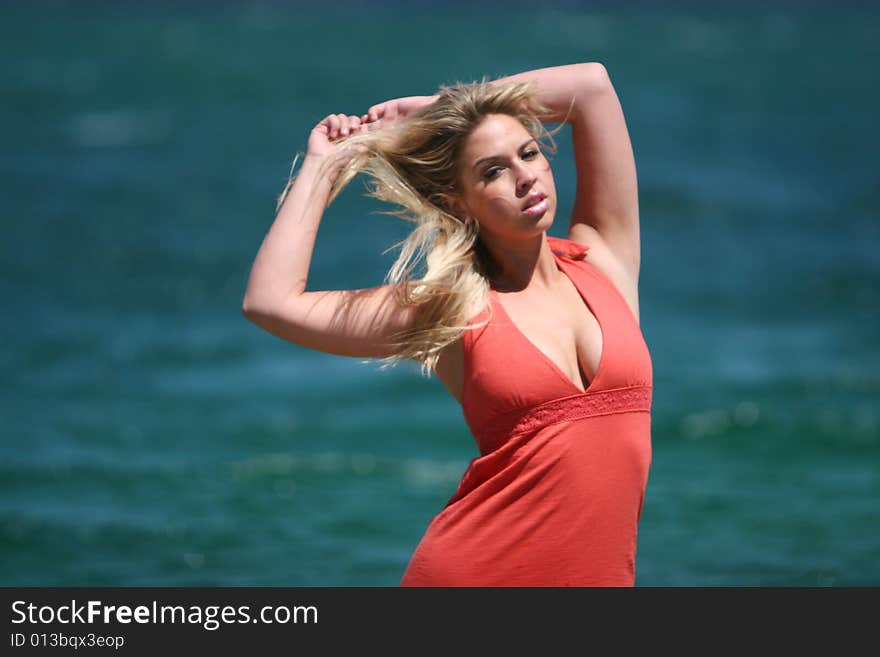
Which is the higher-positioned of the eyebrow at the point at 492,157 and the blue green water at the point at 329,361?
the blue green water at the point at 329,361

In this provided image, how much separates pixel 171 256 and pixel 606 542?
14.3 metres

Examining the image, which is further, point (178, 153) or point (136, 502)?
point (178, 153)

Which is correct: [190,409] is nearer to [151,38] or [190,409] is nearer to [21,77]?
[21,77]

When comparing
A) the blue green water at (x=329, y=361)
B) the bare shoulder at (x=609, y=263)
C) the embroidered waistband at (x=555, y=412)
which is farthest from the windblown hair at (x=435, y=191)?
the blue green water at (x=329, y=361)

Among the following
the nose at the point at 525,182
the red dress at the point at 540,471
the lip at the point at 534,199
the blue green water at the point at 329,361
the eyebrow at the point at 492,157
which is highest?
the blue green water at the point at 329,361

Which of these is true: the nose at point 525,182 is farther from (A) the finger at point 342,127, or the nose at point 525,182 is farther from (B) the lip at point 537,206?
(A) the finger at point 342,127

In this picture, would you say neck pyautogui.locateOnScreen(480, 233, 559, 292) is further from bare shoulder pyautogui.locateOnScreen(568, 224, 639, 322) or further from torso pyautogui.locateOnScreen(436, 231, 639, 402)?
bare shoulder pyautogui.locateOnScreen(568, 224, 639, 322)

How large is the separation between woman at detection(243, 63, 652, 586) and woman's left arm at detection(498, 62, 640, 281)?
0.03 feet

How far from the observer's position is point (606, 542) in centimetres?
341

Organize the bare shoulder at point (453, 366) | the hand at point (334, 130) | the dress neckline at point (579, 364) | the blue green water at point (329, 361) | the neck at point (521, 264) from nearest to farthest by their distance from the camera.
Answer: the dress neckline at point (579, 364) < the bare shoulder at point (453, 366) < the neck at point (521, 264) < the hand at point (334, 130) < the blue green water at point (329, 361)

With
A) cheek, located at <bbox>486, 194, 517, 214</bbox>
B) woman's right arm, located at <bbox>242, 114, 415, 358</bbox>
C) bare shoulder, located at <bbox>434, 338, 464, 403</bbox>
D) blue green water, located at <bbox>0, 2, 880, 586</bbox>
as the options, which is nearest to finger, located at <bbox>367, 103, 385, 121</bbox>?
woman's right arm, located at <bbox>242, 114, 415, 358</bbox>

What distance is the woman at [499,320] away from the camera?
335cm

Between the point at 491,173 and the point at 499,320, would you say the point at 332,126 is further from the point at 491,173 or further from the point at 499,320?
the point at 499,320
